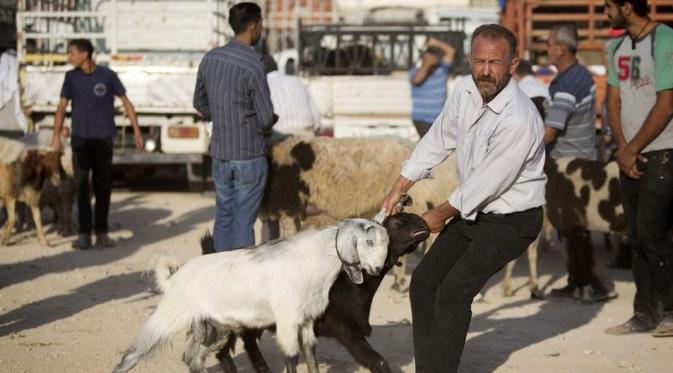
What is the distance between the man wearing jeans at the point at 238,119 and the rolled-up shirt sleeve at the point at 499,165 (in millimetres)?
3048

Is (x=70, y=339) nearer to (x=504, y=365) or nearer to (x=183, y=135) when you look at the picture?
(x=504, y=365)

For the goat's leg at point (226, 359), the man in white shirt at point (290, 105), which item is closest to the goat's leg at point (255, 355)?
the goat's leg at point (226, 359)

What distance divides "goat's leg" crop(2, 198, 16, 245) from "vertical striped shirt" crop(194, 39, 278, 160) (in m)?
4.54

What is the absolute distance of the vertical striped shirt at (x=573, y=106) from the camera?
891 cm

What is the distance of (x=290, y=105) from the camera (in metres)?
10.6

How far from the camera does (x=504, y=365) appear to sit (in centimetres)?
690

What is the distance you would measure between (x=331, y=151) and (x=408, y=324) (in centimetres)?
233

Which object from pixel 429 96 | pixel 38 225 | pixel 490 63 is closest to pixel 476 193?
pixel 490 63

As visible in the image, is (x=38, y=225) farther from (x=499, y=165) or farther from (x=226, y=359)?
(x=499, y=165)

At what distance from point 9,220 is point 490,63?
25.9 ft

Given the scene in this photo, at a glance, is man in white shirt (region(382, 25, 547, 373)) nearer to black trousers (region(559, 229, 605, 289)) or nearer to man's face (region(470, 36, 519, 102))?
man's face (region(470, 36, 519, 102))

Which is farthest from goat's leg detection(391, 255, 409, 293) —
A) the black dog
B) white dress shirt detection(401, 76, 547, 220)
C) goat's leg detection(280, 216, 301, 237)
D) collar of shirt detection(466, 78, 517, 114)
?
collar of shirt detection(466, 78, 517, 114)

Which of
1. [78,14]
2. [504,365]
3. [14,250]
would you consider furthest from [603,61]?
[504,365]

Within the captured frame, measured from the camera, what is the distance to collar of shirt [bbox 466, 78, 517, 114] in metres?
5.46
